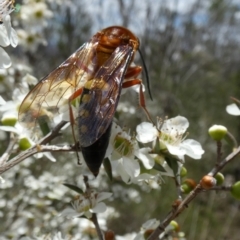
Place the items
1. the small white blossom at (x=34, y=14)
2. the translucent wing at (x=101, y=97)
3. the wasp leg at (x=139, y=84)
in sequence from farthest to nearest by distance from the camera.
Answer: the small white blossom at (x=34, y=14)
the wasp leg at (x=139, y=84)
the translucent wing at (x=101, y=97)

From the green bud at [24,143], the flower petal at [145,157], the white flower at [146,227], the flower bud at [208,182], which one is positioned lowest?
the white flower at [146,227]

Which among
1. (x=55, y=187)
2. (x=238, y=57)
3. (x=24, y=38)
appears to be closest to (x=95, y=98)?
(x=55, y=187)

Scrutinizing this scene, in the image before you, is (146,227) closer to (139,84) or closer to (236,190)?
(236,190)

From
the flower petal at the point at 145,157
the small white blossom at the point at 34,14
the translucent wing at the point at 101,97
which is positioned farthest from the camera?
the small white blossom at the point at 34,14

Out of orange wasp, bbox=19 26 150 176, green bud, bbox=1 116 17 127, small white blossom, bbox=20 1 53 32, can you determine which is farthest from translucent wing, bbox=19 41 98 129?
small white blossom, bbox=20 1 53 32

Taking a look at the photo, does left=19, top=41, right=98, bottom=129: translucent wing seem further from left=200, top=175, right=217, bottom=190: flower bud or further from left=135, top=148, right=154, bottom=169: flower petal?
left=200, top=175, right=217, bottom=190: flower bud

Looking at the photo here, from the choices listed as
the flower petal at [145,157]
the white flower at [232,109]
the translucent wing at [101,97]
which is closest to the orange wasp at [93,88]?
the translucent wing at [101,97]

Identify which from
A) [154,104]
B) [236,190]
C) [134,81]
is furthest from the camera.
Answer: [154,104]

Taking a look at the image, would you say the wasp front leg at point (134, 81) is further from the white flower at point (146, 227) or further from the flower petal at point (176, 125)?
the white flower at point (146, 227)

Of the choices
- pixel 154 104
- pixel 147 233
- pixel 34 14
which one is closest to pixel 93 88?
pixel 147 233
